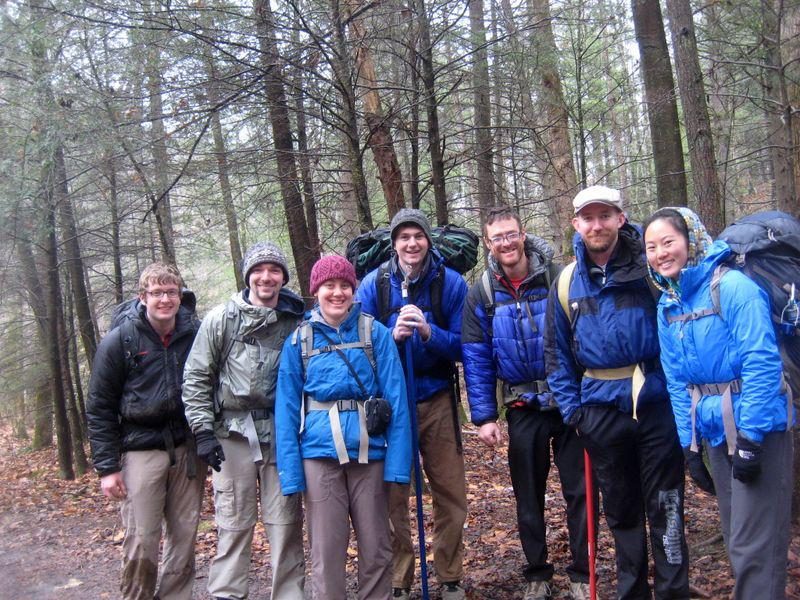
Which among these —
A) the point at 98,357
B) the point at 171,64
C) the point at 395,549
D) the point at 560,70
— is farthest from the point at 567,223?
the point at 98,357

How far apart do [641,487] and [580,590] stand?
908 millimetres

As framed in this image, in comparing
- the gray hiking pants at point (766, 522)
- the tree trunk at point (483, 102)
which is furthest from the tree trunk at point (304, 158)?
the gray hiking pants at point (766, 522)

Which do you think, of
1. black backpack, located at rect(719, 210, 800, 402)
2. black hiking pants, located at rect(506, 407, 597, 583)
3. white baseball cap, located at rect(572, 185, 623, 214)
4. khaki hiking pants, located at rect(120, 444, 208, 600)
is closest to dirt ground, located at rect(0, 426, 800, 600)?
black hiking pants, located at rect(506, 407, 597, 583)

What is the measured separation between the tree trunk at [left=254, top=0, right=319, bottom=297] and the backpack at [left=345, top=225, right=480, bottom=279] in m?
1.92

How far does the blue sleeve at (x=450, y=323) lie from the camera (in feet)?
15.2

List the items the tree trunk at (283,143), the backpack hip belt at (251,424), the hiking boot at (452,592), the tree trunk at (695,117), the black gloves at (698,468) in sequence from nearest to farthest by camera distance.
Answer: the black gloves at (698,468) < the backpack hip belt at (251,424) < the hiking boot at (452,592) < the tree trunk at (695,117) < the tree trunk at (283,143)

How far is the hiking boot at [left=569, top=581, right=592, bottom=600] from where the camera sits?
168 inches

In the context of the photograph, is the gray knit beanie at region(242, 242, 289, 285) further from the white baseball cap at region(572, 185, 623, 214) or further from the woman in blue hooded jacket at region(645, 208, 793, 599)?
the woman in blue hooded jacket at region(645, 208, 793, 599)

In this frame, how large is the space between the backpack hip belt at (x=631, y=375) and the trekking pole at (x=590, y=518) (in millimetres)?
553

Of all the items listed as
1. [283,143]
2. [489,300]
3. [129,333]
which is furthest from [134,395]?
[283,143]

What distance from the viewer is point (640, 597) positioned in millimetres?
3943

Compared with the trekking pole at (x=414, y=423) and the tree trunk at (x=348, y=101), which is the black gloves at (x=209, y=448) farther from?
the tree trunk at (x=348, y=101)

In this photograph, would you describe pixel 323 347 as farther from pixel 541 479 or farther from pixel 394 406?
pixel 541 479

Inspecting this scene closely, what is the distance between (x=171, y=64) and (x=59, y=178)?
5748mm
